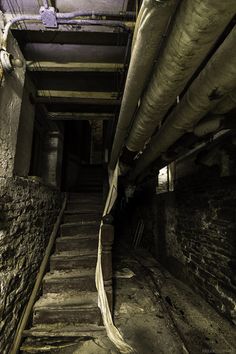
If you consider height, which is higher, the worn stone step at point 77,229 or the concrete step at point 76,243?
the worn stone step at point 77,229

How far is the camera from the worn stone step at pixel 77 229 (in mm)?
3194

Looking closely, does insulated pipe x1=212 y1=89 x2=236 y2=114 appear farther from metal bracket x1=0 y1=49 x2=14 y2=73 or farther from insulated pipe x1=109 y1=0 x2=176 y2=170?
metal bracket x1=0 y1=49 x2=14 y2=73

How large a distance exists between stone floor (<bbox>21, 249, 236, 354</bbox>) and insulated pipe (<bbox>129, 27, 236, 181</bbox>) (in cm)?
203

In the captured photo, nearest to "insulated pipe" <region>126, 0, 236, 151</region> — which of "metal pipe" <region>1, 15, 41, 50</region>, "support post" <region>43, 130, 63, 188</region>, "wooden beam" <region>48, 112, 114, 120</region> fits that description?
"metal pipe" <region>1, 15, 41, 50</region>

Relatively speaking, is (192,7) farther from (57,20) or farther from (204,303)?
(204,303)

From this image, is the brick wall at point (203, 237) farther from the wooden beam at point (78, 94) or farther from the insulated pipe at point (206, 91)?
the wooden beam at point (78, 94)

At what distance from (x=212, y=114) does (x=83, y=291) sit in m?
2.49

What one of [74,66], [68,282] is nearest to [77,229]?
[68,282]

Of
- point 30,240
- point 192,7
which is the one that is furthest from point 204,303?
point 192,7

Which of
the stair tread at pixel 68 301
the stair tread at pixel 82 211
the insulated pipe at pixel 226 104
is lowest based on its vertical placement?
the stair tread at pixel 68 301

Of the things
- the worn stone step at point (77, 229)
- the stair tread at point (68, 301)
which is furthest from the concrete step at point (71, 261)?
the worn stone step at point (77, 229)

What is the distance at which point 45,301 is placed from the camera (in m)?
2.23

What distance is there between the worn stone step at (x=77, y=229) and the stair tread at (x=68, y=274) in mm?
658

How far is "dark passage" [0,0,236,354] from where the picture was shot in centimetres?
92
